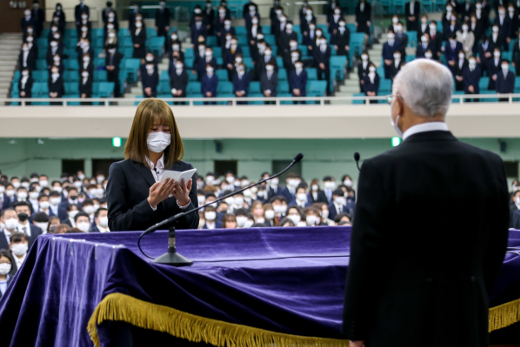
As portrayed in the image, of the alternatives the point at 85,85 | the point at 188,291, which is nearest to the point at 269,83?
the point at 85,85

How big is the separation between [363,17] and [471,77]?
3299mm

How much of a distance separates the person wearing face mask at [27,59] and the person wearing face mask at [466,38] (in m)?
10.1

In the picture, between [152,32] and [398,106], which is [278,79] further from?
[398,106]

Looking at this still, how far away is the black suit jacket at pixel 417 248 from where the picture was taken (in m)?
1.70

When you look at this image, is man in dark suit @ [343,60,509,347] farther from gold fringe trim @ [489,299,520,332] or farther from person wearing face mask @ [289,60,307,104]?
person wearing face mask @ [289,60,307,104]

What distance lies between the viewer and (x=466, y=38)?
14562 mm

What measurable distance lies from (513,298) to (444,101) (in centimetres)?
98

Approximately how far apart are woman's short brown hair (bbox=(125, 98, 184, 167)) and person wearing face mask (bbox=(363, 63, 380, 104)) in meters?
11.0

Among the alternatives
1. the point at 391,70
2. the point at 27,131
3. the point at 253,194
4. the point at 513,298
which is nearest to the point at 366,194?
the point at 513,298

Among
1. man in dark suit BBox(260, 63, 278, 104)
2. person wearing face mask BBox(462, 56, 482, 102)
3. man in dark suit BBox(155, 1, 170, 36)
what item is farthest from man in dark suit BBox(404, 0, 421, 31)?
man in dark suit BBox(155, 1, 170, 36)

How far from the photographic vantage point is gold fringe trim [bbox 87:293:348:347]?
73.3 inches

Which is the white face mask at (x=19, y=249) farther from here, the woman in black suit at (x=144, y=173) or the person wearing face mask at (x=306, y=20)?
the person wearing face mask at (x=306, y=20)

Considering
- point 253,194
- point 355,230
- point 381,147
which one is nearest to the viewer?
point 355,230

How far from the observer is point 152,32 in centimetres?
1617
